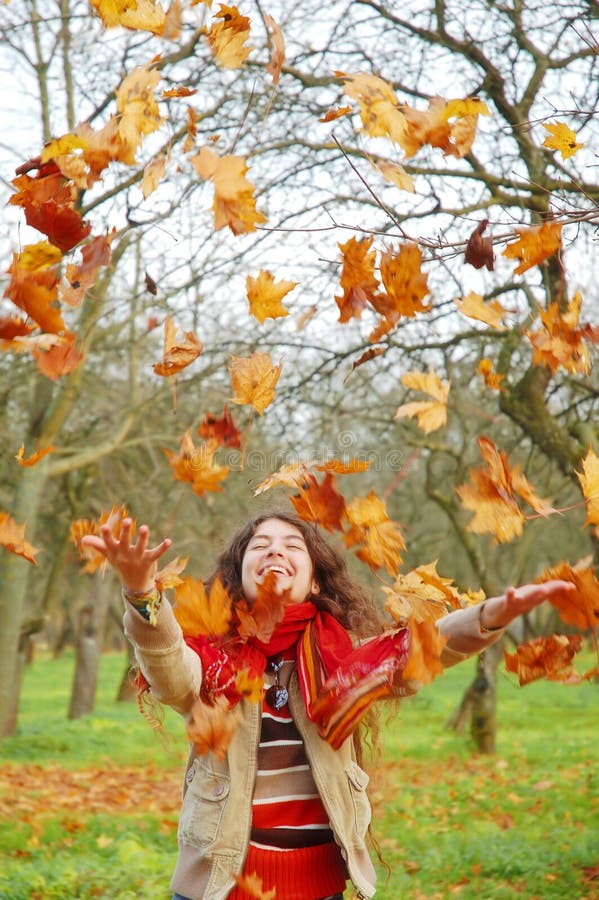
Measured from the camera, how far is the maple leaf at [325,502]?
8.45ft

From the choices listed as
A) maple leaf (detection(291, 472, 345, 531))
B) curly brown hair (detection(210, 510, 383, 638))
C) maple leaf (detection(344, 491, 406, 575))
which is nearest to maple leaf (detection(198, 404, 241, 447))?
curly brown hair (detection(210, 510, 383, 638))

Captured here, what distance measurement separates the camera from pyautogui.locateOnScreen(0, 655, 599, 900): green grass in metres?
5.00

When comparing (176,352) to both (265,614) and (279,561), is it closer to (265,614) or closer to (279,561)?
(279,561)

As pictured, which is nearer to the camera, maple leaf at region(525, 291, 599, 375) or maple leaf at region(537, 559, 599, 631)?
maple leaf at region(537, 559, 599, 631)

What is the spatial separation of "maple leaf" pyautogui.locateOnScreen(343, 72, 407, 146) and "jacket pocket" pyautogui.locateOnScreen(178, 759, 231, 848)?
1668 mm

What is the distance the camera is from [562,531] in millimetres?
20984

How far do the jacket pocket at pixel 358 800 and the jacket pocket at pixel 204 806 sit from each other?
1.10 feet

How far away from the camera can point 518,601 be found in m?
2.03

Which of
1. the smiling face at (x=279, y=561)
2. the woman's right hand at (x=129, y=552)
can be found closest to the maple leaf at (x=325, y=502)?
the smiling face at (x=279, y=561)

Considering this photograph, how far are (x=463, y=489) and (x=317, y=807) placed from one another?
898 mm

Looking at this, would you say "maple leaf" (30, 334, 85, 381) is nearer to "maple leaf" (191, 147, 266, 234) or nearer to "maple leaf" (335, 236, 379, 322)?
"maple leaf" (191, 147, 266, 234)

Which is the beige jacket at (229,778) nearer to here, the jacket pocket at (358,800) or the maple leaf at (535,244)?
the jacket pocket at (358,800)

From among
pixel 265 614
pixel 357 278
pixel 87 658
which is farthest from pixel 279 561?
pixel 87 658

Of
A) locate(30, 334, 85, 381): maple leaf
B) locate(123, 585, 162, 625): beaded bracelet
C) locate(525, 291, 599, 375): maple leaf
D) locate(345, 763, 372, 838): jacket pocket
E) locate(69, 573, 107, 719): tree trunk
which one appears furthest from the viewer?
locate(69, 573, 107, 719): tree trunk
